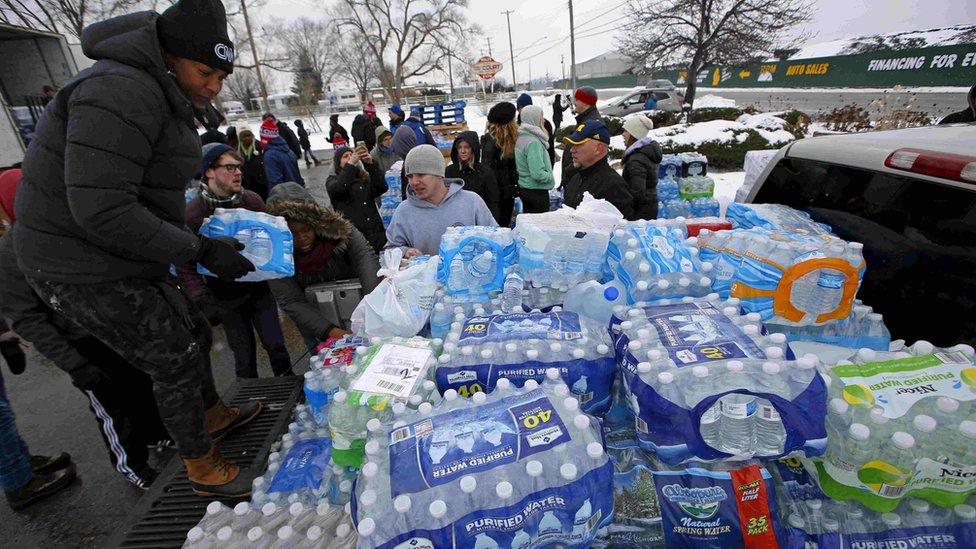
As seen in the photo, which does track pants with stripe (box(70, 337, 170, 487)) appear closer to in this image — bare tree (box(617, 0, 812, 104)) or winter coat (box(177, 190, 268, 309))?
winter coat (box(177, 190, 268, 309))

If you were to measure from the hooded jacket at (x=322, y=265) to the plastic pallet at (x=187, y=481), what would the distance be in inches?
15.8

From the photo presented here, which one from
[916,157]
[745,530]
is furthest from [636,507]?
[916,157]

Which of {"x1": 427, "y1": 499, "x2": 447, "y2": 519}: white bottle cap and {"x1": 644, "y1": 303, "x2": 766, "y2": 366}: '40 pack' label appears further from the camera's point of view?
{"x1": 644, "y1": 303, "x2": 766, "y2": 366}: '40 pack' label

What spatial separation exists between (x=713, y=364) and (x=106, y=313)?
246 cm

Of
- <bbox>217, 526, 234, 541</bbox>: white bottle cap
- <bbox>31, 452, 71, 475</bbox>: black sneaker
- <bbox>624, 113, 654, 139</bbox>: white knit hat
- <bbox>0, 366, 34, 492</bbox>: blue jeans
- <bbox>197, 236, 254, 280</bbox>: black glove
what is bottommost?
<bbox>31, 452, 71, 475</bbox>: black sneaker

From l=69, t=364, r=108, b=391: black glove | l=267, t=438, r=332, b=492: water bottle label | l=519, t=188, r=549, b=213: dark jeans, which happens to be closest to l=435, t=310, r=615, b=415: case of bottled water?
l=267, t=438, r=332, b=492: water bottle label

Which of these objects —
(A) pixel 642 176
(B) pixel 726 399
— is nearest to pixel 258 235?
(B) pixel 726 399

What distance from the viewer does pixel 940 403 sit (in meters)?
1.20

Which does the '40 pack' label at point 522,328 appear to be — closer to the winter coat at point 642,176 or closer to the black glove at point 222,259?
the black glove at point 222,259

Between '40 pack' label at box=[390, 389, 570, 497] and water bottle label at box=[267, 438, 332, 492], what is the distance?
669 millimetres

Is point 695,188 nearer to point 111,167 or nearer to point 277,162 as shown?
point 277,162

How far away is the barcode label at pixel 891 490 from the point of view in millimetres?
1179

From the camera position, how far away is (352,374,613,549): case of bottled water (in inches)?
43.8

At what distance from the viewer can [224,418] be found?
97.6 inches
